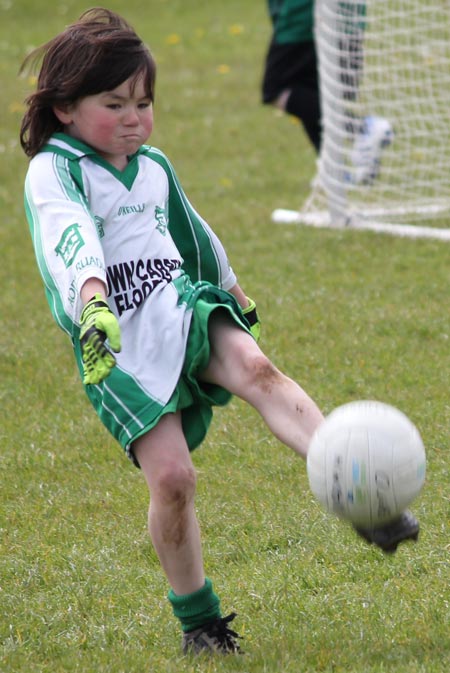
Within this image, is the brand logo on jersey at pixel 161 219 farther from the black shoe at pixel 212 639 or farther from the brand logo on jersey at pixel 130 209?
the black shoe at pixel 212 639

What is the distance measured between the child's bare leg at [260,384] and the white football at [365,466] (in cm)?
10

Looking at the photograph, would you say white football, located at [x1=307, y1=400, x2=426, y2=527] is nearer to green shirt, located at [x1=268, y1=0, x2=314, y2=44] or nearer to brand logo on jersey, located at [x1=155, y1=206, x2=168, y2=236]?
brand logo on jersey, located at [x1=155, y1=206, x2=168, y2=236]

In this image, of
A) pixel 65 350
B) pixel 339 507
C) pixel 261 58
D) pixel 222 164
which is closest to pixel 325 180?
pixel 222 164

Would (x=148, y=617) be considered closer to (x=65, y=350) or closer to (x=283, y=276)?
(x=65, y=350)

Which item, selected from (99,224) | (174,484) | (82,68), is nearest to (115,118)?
(82,68)

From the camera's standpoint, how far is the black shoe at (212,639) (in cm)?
338

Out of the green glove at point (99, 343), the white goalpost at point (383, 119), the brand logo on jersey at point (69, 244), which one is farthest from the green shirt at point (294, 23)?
the green glove at point (99, 343)

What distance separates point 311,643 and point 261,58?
491 inches

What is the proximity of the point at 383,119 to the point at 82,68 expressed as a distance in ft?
19.7

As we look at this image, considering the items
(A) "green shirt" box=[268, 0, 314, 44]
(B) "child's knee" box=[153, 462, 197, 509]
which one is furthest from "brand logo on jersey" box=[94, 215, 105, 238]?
(A) "green shirt" box=[268, 0, 314, 44]

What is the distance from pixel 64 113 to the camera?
138 inches

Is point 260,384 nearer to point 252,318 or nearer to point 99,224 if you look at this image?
point 252,318

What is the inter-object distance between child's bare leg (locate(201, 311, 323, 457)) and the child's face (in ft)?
1.82

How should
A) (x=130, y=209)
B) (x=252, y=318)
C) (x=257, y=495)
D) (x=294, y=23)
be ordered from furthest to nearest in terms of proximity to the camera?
1. (x=294, y=23)
2. (x=257, y=495)
3. (x=252, y=318)
4. (x=130, y=209)
